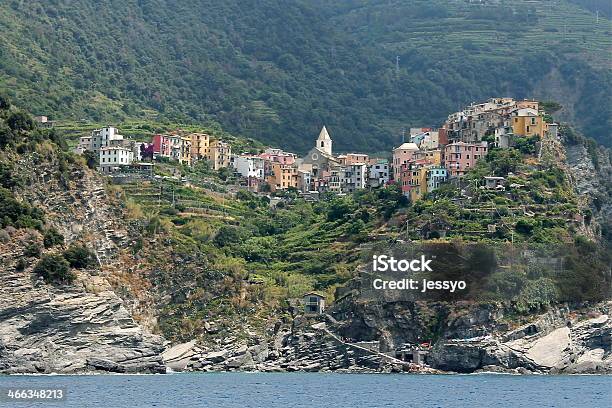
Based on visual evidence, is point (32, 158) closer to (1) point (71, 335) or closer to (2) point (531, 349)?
(1) point (71, 335)

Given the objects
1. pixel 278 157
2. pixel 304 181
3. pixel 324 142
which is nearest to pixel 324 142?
pixel 324 142

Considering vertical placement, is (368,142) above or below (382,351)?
above

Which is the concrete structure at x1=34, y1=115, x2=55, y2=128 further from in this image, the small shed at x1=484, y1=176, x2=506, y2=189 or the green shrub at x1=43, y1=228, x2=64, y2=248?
the green shrub at x1=43, y1=228, x2=64, y2=248

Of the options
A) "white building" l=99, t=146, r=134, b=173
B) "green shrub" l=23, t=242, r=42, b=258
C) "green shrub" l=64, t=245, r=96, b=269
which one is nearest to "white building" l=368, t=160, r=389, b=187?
"white building" l=99, t=146, r=134, b=173

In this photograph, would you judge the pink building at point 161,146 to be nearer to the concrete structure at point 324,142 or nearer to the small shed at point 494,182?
the concrete structure at point 324,142

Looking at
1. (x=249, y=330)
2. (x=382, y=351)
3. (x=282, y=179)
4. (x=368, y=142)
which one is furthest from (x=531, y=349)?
(x=368, y=142)

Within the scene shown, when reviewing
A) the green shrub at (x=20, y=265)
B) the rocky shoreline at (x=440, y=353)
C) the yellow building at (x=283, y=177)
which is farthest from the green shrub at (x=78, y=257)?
the yellow building at (x=283, y=177)

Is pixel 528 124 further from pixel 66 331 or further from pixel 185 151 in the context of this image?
pixel 66 331
